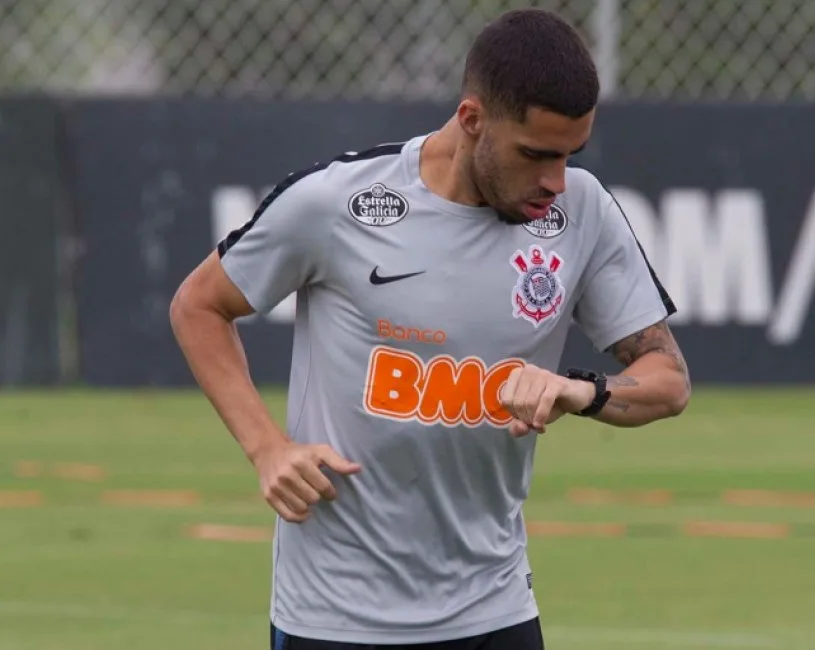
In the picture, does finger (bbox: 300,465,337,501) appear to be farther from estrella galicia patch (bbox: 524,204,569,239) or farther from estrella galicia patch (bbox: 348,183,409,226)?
estrella galicia patch (bbox: 524,204,569,239)

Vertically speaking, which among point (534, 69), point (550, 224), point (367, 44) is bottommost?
point (367, 44)

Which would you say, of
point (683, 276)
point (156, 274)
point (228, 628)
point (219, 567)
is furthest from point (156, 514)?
point (683, 276)

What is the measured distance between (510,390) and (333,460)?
0.38 meters

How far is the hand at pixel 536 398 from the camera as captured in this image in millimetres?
3879

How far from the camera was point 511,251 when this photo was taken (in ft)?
13.8

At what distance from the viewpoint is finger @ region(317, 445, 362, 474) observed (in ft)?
13.1

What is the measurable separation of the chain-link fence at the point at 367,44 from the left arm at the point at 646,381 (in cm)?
995

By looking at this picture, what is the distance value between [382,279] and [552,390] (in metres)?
0.47

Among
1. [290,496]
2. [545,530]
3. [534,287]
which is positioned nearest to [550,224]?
[534,287]

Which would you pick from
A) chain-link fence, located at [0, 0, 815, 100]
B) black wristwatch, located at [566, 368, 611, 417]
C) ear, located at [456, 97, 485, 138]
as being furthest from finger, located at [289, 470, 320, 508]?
chain-link fence, located at [0, 0, 815, 100]

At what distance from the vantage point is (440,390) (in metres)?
4.18

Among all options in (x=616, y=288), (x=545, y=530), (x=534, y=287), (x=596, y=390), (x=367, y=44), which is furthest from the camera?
(x=367, y=44)

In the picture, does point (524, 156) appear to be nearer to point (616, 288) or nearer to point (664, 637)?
point (616, 288)

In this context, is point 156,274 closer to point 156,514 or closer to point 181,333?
point 156,514
